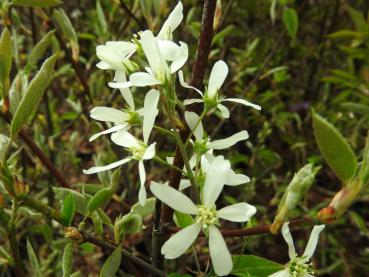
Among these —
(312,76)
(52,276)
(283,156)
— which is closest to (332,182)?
(283,156)

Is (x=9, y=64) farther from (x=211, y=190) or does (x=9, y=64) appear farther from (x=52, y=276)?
(x=52, y=276)

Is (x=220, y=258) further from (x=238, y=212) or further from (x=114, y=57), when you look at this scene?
(x=114, y=57)

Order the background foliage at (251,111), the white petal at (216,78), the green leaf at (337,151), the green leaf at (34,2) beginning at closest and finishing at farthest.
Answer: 1. the green leaf at (337,151)
2. the white petal at (216,78)
3. the green leaf at (34,2)
4. the background foliage at (251,111)

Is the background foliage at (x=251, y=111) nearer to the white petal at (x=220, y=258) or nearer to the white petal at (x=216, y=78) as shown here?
the white petal at (x=216, y=78)

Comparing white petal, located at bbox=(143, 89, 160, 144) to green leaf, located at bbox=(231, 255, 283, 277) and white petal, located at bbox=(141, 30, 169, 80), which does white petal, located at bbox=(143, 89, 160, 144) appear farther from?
green leaf, located at bbox=(231, 255, 283, 277)

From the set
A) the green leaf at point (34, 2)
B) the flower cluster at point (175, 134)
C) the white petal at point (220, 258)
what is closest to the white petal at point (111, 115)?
the flower cluster at point (175, 134)

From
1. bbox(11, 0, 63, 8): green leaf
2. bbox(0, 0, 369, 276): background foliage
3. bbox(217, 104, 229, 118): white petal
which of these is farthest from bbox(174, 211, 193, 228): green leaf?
bbox(0, 0, 369, 276): background foliage
